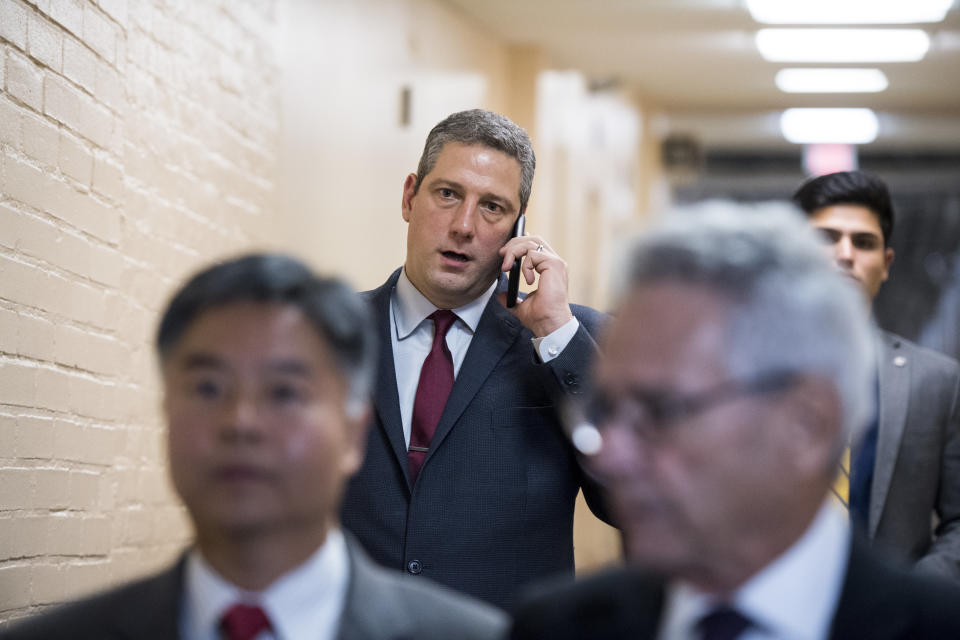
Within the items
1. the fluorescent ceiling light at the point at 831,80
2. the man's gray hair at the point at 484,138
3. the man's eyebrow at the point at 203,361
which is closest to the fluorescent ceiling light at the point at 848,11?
the fluorescent ceiling light at the point at 831,80

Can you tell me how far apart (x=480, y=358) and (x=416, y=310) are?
0.57 ft

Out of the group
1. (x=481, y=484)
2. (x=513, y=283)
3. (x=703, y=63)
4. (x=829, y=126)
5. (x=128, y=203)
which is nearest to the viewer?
(x=481, y=484)

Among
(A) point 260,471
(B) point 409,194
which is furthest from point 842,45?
(A) point 260,471

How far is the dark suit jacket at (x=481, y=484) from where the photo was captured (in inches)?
91.9

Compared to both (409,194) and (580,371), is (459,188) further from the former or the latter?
(580,371)

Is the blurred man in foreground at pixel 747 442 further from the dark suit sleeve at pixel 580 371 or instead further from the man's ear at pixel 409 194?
the man's ear at pixel 409 194

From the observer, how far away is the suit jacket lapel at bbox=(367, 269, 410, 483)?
2.37 m

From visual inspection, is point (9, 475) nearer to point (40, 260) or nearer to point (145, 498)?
point (40, 260)

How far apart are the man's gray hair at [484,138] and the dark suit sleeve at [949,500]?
1115 mm

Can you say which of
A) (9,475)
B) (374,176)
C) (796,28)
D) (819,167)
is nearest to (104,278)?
(9,475)

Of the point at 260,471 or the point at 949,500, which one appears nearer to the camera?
the point at 260,471

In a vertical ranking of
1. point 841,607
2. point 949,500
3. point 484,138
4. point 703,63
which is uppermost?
point 703,63

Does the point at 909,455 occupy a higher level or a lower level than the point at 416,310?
lower

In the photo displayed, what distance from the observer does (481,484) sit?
2.37 m
